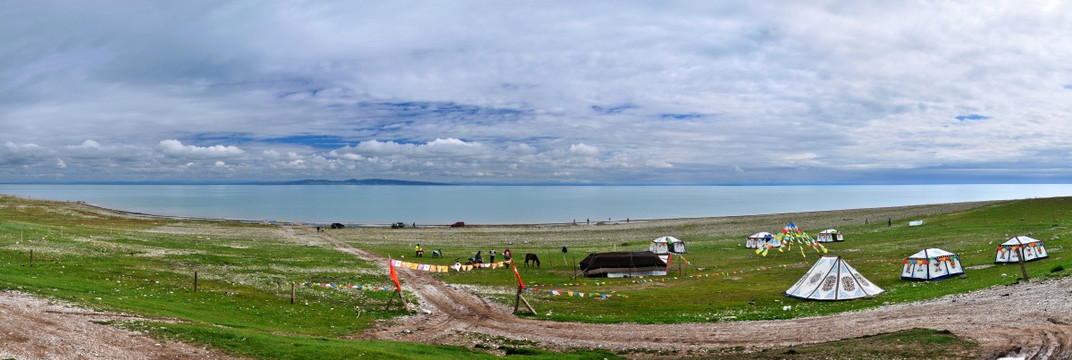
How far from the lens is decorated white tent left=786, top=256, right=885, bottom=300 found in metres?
31.8

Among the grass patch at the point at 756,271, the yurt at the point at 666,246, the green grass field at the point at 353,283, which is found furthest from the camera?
the yurt at the point at 666,246

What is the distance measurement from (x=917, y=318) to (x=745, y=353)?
9.31 meters

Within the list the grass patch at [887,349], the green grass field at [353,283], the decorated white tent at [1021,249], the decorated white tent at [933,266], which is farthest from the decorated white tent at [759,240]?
the grass patch at [887,349]

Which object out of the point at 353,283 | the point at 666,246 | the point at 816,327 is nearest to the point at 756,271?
the point at 666,246

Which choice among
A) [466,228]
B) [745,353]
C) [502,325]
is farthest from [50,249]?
[466,228]

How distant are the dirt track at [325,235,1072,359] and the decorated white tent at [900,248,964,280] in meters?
7.55

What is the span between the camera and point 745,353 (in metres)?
20.1

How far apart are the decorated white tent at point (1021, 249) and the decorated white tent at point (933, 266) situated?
6534 mm

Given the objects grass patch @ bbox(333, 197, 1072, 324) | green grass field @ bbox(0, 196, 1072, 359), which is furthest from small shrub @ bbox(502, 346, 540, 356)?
grass patch @ bbox(333, 197, 1072, 324)

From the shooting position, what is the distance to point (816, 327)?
2402cm

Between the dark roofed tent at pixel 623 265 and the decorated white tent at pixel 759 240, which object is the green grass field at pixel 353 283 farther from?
the decorated white tent at pixel 759 240

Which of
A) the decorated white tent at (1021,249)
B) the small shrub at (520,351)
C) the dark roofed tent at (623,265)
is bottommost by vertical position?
the small shrub at (520,351)

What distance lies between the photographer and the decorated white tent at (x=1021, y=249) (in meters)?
39.6

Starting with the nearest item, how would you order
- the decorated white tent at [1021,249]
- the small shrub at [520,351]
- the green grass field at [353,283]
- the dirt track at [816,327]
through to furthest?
the dirt track at [816,327] → the green grass field at [353,283] → the small shrub at [520,351] → the decorated white tent at [1021,249]
